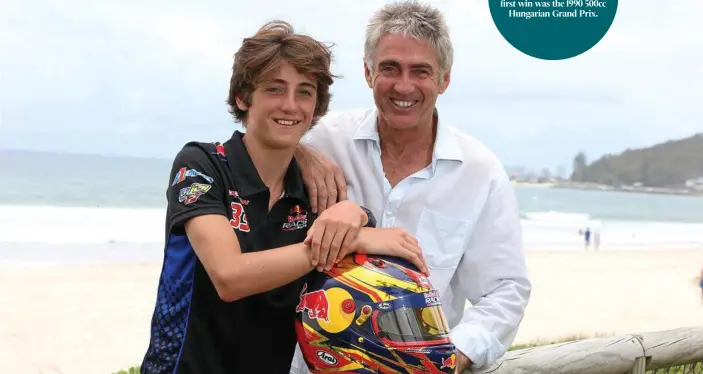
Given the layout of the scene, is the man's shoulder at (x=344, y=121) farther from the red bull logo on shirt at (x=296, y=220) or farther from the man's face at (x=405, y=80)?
the red bull logo on shirt at (x=296, y=220)

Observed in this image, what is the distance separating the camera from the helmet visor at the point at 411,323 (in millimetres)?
2213

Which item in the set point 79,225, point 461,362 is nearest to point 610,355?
point 461,362

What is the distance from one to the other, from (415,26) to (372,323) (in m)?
1.19

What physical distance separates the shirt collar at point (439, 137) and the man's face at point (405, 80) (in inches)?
3.4

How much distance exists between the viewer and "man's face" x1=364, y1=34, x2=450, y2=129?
288 centimetres

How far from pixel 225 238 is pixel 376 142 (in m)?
1.00

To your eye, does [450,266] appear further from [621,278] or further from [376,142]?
[621,278]

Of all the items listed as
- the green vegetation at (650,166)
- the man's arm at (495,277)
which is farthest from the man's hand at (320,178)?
the green vegetation at (650,166)

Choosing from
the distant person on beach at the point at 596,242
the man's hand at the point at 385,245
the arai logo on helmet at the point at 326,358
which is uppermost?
the man's hand at the point at 385,245

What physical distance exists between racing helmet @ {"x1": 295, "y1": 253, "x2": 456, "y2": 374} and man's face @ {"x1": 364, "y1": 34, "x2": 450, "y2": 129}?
32.4 inches

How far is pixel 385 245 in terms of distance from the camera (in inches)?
91.9

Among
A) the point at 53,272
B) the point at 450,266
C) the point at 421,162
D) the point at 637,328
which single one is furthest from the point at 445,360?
the point at 53,272

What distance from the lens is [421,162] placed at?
3.05 m

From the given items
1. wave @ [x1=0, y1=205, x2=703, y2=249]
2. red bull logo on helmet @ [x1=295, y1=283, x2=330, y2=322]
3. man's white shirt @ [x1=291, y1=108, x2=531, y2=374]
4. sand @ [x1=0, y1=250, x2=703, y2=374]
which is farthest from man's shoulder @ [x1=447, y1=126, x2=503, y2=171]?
wave @ [x1=0, y1=205, x2=703, y2=249]
